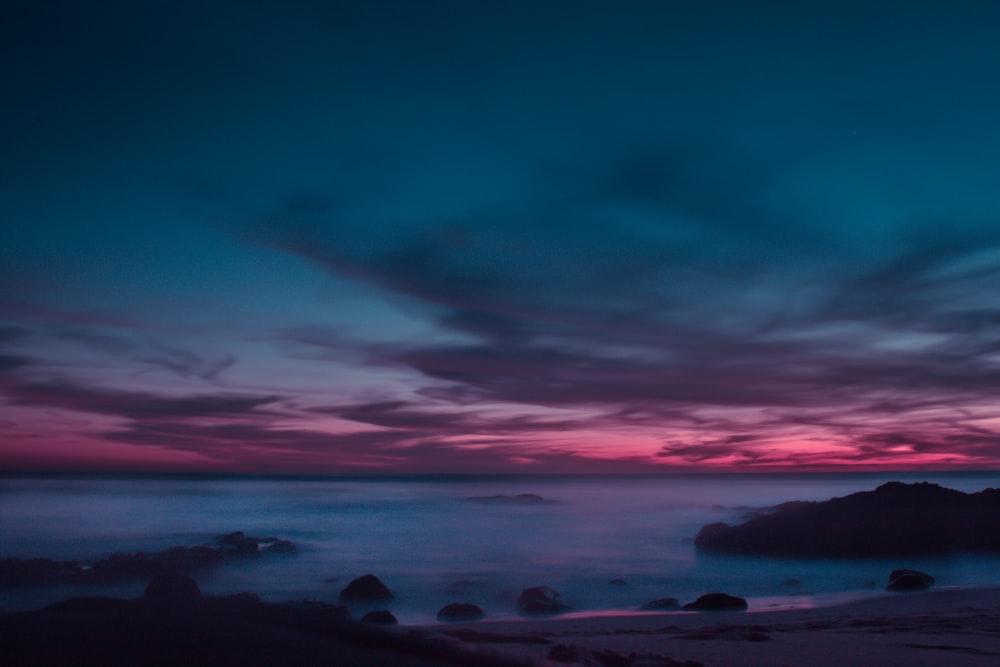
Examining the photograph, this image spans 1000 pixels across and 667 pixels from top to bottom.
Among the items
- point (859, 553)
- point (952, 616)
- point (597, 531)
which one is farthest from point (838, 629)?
point (597, 531)

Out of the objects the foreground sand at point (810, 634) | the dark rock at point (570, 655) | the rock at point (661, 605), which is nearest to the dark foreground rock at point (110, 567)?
the foreground sand at point (810, 634)

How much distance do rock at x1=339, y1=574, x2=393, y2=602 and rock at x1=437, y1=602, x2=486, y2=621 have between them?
2.83 metres

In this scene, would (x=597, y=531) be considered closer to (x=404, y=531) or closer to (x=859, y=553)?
(x=404, y=531)

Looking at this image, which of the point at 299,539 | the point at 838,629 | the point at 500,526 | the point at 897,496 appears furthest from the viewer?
the point at 500,526

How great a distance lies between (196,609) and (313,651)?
1.42 metres

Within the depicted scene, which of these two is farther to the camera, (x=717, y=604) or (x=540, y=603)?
(x=540, y=603)

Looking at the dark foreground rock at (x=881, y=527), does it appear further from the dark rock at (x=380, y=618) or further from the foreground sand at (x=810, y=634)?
the dark rock at (x=380, y=618)

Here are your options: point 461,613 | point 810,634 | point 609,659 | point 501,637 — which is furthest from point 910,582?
point 609,659

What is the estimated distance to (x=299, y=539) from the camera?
32.2m

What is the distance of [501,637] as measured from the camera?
880cm

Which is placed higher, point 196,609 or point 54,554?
point 196,609

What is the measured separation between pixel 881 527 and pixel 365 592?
18.2 metres

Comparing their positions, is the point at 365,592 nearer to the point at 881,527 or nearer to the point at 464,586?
the point at 464,586

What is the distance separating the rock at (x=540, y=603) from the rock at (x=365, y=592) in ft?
12.0
